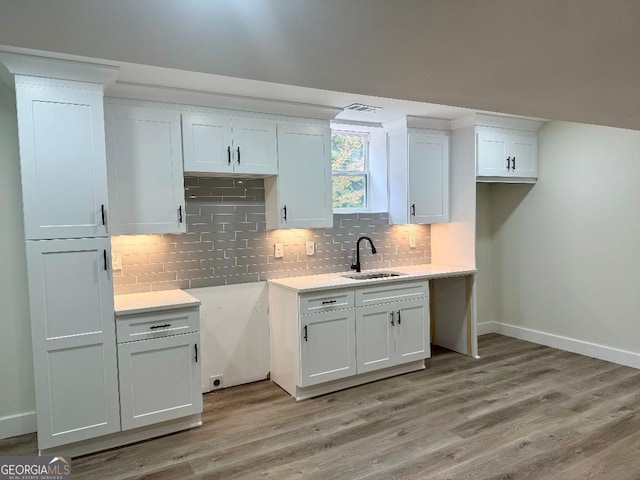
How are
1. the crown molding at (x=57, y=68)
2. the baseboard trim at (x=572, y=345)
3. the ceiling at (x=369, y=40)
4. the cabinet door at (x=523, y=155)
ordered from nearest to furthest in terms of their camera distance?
the ceiling at (x=369, y=40), the crown molding at (x=57, y=68), the baseboard trim at (x=572, y=345), the cabinet door at (x=523, y=155)

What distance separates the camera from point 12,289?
2.98 meters

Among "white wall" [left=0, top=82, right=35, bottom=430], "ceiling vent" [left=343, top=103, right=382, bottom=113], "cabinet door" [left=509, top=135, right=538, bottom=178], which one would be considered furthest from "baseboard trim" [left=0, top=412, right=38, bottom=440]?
"cabinet door" [left=509, top=135, right=538, bottom=178]

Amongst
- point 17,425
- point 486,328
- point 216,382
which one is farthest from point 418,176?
point 17,425

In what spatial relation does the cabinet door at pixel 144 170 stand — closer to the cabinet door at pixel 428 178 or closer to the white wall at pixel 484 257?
the cabinet door at pixel 428 178

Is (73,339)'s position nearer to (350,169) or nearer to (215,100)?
(215,100)

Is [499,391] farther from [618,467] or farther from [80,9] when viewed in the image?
[80,9]

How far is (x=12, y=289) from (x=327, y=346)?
90.1 inches

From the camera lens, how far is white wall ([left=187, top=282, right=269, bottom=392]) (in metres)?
3.65

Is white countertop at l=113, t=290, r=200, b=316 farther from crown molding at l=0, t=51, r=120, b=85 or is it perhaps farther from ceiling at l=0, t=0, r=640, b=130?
ceiling at l=0, t=0, r=640, b=130

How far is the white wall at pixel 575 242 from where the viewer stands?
3990 millimetres

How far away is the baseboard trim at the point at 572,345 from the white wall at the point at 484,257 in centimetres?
22

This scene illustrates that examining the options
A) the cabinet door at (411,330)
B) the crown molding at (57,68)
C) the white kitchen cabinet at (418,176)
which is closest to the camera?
the crown molding at (57,68)

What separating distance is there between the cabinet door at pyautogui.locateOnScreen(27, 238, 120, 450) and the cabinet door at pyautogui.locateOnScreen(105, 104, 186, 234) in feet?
1.39

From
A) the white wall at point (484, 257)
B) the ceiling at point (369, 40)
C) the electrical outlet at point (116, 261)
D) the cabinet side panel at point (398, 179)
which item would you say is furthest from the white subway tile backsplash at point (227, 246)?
the ceiling at point (369, 40)
